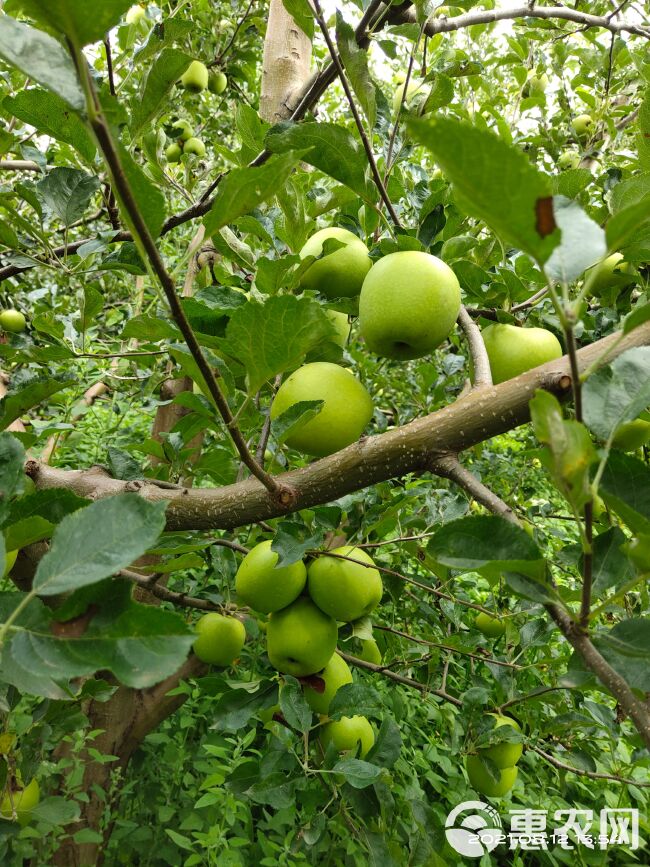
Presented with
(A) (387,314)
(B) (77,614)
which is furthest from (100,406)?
(B) (77,614)

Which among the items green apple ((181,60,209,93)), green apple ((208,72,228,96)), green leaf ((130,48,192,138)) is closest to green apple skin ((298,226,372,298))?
green leaf ((130,48,192,138))

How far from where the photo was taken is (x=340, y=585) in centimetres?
99

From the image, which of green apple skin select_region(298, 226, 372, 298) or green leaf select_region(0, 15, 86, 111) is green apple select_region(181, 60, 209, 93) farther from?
green leaf select_region(0, 15, 86, 111)

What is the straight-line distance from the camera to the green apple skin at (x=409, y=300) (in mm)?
739

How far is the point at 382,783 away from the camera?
1.08m

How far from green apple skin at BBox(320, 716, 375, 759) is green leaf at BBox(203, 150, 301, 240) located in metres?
0.96

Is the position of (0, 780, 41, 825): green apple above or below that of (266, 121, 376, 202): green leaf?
below

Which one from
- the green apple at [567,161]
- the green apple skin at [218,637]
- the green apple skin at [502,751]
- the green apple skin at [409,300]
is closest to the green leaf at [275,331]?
the green apple skin at [409,300]

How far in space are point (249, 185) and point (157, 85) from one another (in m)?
0.40

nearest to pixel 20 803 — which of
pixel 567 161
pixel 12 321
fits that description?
pixel 12 321

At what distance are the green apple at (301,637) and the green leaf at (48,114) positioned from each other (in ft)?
2.54

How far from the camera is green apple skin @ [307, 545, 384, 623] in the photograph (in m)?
0.99

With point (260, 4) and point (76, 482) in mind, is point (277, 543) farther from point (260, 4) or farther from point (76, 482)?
point (260, 4)

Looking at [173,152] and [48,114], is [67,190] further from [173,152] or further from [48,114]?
[173,152]
